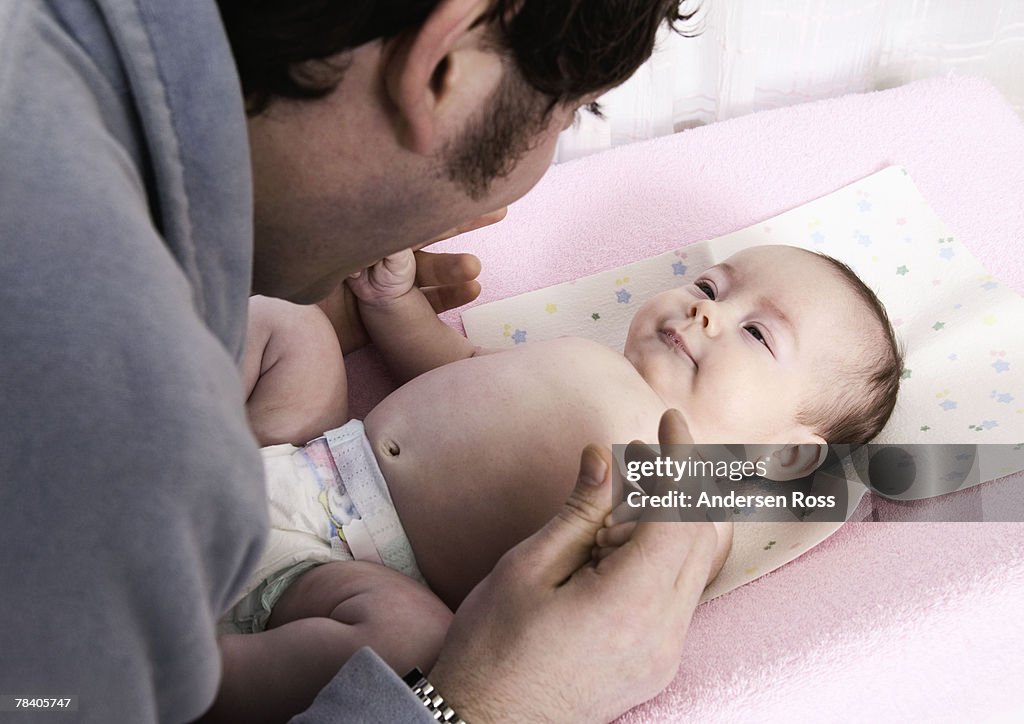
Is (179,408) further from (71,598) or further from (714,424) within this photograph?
(714,424)

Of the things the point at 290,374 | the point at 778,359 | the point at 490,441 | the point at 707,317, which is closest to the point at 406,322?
the point at 290,374

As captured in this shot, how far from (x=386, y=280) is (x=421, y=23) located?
2.64 ft

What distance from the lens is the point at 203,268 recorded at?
0.69 m

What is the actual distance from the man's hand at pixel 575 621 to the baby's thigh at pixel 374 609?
0.12 metres

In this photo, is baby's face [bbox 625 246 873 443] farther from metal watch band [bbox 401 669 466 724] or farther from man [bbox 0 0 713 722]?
metal watch band [bbox 401 669 466 724]

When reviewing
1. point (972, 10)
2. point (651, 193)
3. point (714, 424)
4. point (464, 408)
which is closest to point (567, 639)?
point (464, 408)

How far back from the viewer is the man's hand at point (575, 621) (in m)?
0.88

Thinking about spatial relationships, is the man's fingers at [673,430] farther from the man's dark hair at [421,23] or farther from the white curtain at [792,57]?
the white curtain at [792,57]

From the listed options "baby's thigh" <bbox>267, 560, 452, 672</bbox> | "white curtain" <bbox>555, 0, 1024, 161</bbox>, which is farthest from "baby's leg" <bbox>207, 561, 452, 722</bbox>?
"white curtain" <bbox>555, 0, 1024, 161</bbox>

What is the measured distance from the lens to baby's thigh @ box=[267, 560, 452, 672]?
1.03 meters

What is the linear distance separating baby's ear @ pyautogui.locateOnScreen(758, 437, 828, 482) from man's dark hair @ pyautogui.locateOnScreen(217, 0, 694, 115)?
0.71 metres

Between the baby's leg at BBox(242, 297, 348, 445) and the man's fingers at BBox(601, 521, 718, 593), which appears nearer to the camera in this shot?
the man's fingers at BBox(601, 521, 718, 593)

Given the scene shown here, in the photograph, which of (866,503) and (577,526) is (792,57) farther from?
(577,526)

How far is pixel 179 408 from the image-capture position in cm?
54
